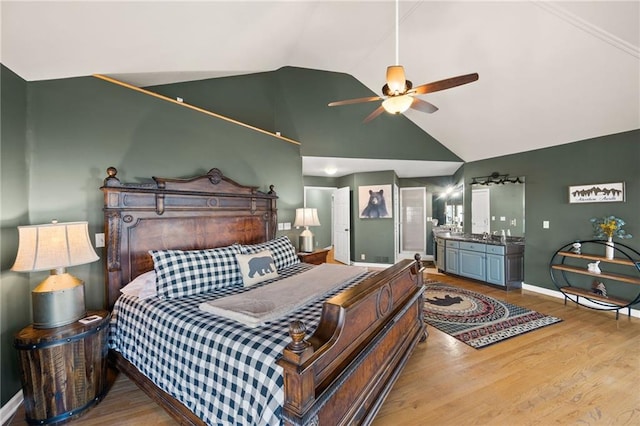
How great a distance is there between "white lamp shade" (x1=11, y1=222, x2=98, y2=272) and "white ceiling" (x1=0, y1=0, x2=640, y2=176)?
3.92ft

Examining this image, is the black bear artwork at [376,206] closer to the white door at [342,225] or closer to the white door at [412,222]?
the white door at [342,225]

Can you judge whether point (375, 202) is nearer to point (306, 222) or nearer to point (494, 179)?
point (494, 179)

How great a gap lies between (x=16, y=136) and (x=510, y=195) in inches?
261

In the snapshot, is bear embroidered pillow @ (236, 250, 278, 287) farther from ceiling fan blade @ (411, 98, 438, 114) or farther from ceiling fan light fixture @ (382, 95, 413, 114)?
ceiling fan blade @ (411, 98, 438, 114)

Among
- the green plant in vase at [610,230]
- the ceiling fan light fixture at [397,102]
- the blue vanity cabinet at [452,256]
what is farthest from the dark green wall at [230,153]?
the ceiling fan light fixture at [397,102]

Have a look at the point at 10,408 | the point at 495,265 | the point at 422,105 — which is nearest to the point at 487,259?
the point at 495,265

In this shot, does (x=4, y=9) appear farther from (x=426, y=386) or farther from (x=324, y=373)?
(x=426, y=386)

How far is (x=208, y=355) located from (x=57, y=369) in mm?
1121

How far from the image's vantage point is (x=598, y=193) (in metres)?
3.99

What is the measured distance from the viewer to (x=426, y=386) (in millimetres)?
2225

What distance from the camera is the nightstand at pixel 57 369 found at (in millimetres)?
1723

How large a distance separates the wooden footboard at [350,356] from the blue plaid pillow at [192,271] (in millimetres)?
1413

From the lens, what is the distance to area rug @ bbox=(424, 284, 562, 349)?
3077mm

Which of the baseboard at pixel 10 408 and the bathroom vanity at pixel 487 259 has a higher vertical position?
the bathroom vanity at pixel 487 259
